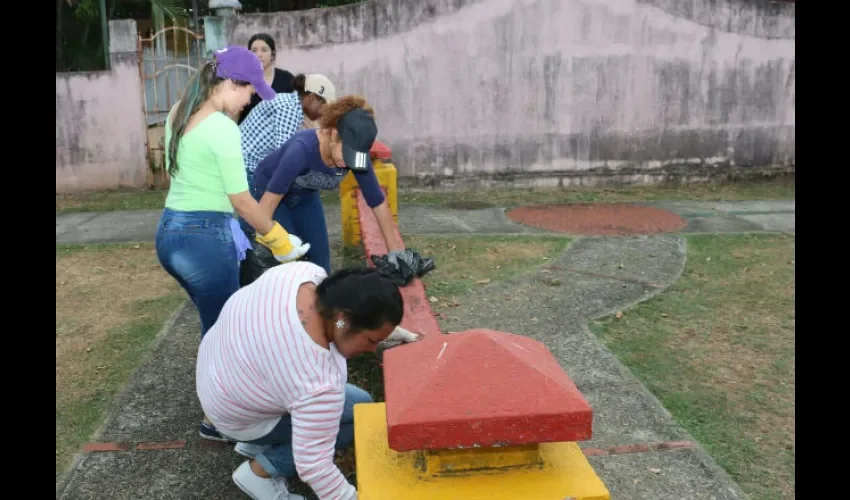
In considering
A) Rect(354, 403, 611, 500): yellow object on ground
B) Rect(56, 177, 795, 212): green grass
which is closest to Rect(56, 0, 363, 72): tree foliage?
Rect(56, 177, 795, 212): green grass

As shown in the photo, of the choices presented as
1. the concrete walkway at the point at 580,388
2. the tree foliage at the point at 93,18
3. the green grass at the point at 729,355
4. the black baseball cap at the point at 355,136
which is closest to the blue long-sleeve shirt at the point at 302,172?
the black baseball cap at the point at 355,136

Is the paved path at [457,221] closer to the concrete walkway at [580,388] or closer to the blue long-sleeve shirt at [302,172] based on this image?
the concrete walkway at [580,388]

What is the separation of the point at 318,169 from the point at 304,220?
1.63ft

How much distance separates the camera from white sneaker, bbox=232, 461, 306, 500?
280cm

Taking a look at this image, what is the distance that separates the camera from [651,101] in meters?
9.89

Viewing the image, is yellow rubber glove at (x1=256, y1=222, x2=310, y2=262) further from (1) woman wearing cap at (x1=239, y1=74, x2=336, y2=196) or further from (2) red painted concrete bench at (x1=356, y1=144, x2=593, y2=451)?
(2) red painted concrete bench at (x1=356, y1=144, x2=593, y2=451)

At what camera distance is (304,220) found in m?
4.36

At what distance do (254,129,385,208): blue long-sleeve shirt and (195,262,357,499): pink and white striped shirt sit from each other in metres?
1.38

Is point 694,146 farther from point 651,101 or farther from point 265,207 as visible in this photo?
point 265,207

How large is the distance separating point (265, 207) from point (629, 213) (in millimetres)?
5507

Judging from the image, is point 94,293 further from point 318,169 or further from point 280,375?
point 280,375

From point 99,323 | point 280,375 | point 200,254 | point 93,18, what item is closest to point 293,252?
point 200,254

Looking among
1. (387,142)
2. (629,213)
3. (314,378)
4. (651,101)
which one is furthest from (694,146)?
(314,378)

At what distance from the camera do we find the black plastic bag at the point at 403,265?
390cm
